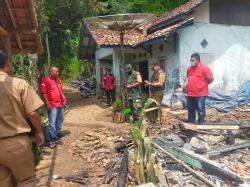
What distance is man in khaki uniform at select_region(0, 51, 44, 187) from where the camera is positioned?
12.2 ft

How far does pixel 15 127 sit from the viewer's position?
3760 millimetres

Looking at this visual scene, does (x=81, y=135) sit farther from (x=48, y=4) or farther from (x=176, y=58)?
(x=48, y=4)

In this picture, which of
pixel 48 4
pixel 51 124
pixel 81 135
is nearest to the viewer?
pixel 51 124

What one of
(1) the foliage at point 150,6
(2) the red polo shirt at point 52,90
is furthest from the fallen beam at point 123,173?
(1) the foliage at point 150,6

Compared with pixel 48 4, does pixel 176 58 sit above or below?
below

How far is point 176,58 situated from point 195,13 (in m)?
1.91

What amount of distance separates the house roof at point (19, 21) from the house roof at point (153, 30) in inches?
160

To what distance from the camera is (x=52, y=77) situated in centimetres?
814

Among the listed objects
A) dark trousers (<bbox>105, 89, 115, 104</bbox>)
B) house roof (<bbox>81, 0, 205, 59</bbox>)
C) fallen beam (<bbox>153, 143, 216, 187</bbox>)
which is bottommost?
fallen beam (<bbox>153, 143, 216, 187</bbox>)

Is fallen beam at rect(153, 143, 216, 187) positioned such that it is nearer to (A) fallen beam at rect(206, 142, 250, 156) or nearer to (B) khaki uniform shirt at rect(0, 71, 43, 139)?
(A) fallen beam at rect(206, 142, 250, 156)

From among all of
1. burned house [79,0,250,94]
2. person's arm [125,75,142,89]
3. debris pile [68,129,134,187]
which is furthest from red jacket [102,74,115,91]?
debris pile [68,129,134,187]

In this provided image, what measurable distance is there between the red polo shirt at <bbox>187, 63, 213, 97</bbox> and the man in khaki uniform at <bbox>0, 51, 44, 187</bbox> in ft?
17.8

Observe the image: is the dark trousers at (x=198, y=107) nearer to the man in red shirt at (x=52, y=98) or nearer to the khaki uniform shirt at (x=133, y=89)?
the khaki uniform shirt at (x=133, y=89)

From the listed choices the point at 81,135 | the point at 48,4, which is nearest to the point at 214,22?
the point at 81,135
